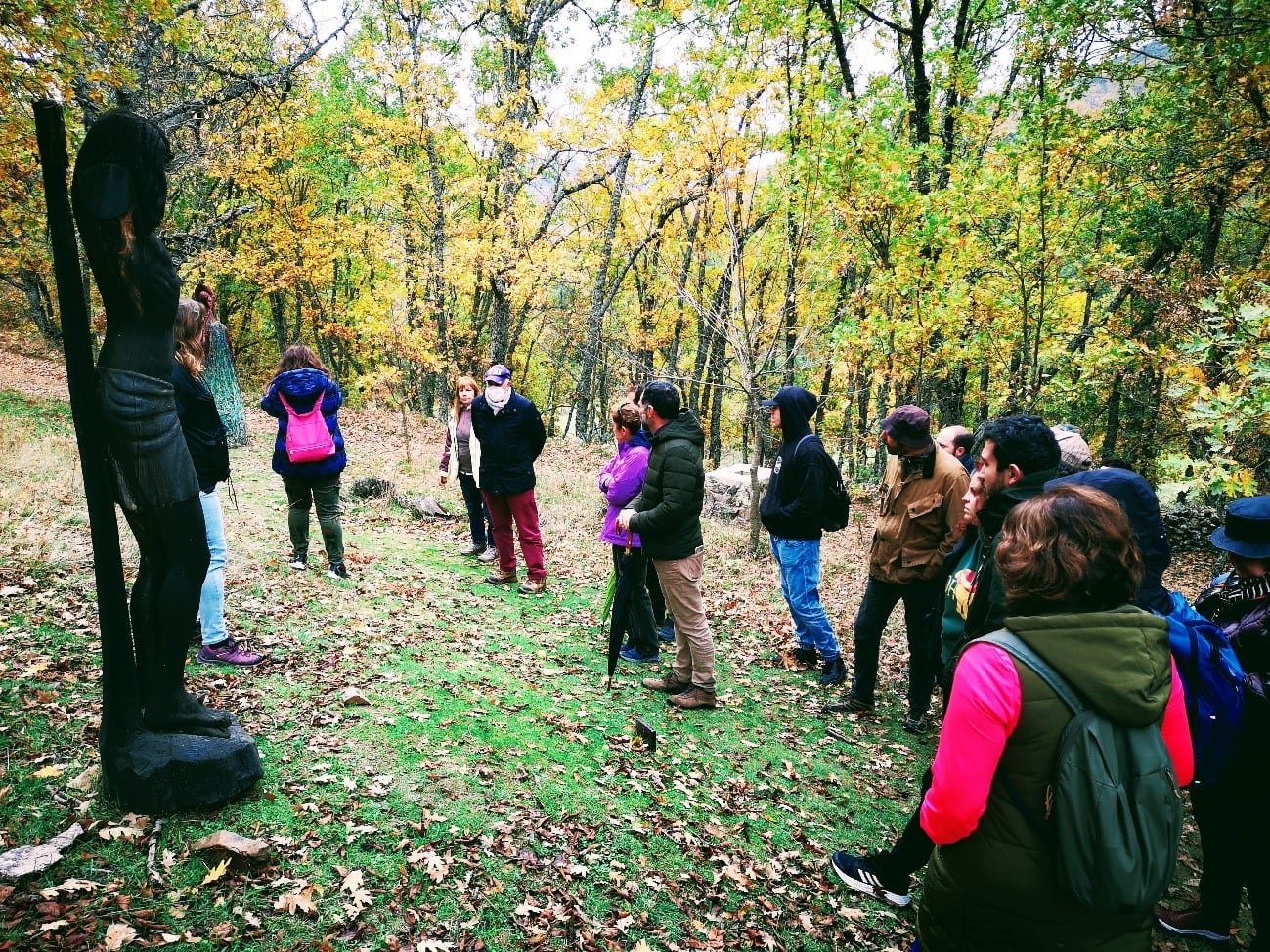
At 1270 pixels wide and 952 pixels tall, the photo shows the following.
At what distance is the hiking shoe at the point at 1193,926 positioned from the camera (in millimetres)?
3229

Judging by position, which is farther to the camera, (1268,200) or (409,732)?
(1268,200)

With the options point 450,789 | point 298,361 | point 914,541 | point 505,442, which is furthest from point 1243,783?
point 298,361

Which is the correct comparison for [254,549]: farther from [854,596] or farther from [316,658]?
[854,596]

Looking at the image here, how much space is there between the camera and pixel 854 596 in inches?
387

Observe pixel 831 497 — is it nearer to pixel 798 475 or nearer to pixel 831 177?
pixel 798 475

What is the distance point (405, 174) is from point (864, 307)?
35.6 feet

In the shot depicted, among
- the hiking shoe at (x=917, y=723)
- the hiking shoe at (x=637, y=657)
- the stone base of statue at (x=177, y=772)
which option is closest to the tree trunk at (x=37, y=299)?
the hiking shoe at (x=637, y=657)

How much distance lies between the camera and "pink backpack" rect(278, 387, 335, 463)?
6.25 m

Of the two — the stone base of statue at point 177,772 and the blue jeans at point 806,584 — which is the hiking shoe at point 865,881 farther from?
the stone base of statue at point 177,772

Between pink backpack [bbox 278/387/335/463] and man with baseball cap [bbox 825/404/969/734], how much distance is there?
5242 mm

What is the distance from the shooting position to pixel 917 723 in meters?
5.11

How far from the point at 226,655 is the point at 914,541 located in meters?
5.15

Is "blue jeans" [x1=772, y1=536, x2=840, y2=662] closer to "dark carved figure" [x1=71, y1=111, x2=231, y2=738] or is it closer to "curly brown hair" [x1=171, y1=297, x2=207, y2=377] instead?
"dark carved figure" [x1=71, y1=111, x2=231, y2=738]

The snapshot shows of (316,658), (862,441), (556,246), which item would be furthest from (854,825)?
(556,246)
